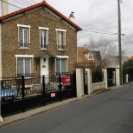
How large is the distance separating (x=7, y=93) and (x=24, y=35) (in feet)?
31.8

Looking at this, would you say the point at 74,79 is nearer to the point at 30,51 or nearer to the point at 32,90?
the point at 32,90

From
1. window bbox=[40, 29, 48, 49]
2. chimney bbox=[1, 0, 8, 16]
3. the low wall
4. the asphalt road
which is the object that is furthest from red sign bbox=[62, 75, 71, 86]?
chimney bbox=[1, 0, 8, 16]

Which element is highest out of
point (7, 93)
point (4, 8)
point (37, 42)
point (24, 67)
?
point (4, 8)

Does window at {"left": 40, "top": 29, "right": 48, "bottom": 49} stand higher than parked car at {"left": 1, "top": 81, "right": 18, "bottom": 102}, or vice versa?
window at {"left": 40, "top": 29, "right": 48, "bottom": 49}

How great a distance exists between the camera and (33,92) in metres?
9.71

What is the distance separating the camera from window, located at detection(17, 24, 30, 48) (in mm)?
16578

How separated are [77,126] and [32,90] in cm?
417

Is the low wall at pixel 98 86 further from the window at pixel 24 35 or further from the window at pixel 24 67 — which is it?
the window at pixel 24 35

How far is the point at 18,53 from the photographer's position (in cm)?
1633

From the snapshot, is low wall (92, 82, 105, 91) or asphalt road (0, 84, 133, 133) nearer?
asphalt road (0, 84, 133, 133)

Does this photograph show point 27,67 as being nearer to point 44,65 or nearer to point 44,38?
point 44,65

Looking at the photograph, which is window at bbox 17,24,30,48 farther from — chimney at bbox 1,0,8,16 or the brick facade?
chimney at bbox 1,0,8,16

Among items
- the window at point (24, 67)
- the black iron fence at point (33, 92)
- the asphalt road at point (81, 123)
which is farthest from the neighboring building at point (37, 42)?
the asphalt road at point (81, 123)

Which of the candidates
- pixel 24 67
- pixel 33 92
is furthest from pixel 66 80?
pixel 24 67
